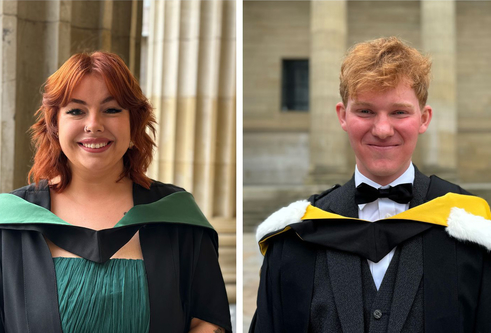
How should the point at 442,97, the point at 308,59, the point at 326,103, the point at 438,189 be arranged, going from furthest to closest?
the point at 308,59 < the point at 442,97 < the point at 326,103 < the point at 438,189

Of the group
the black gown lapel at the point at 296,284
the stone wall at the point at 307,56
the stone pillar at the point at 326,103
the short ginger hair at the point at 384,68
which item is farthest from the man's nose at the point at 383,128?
the stone wall at the point at 307,56

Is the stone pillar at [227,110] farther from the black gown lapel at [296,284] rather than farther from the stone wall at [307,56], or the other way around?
the stone wall at [307,56]

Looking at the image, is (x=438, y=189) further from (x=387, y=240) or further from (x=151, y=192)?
(x=151, y=192)

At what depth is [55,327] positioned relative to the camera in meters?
2.32

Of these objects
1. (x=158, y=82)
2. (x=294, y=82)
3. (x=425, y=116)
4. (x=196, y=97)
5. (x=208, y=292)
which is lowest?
(x=208, y=292)

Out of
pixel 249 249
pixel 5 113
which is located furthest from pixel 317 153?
pixel 5 113

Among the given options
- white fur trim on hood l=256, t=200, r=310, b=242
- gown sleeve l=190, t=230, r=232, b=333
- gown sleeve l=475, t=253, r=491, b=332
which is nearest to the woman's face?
gown sleeve l=190, t=230, r=232, b=333

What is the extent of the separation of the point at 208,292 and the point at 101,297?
1.79 feet

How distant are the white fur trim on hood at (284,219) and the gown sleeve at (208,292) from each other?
0.34m

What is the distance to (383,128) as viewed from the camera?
7.12 ft

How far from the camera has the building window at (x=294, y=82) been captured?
1733 centimetres

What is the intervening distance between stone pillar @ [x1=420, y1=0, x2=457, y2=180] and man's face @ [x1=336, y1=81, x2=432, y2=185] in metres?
13.0

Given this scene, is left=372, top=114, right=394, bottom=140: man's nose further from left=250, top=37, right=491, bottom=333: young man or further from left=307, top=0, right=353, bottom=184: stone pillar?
left=307, top=0, right=353, bottom=184: stone pillar

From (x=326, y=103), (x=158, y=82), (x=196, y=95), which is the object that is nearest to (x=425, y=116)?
Answer: (x=196, y=95)
